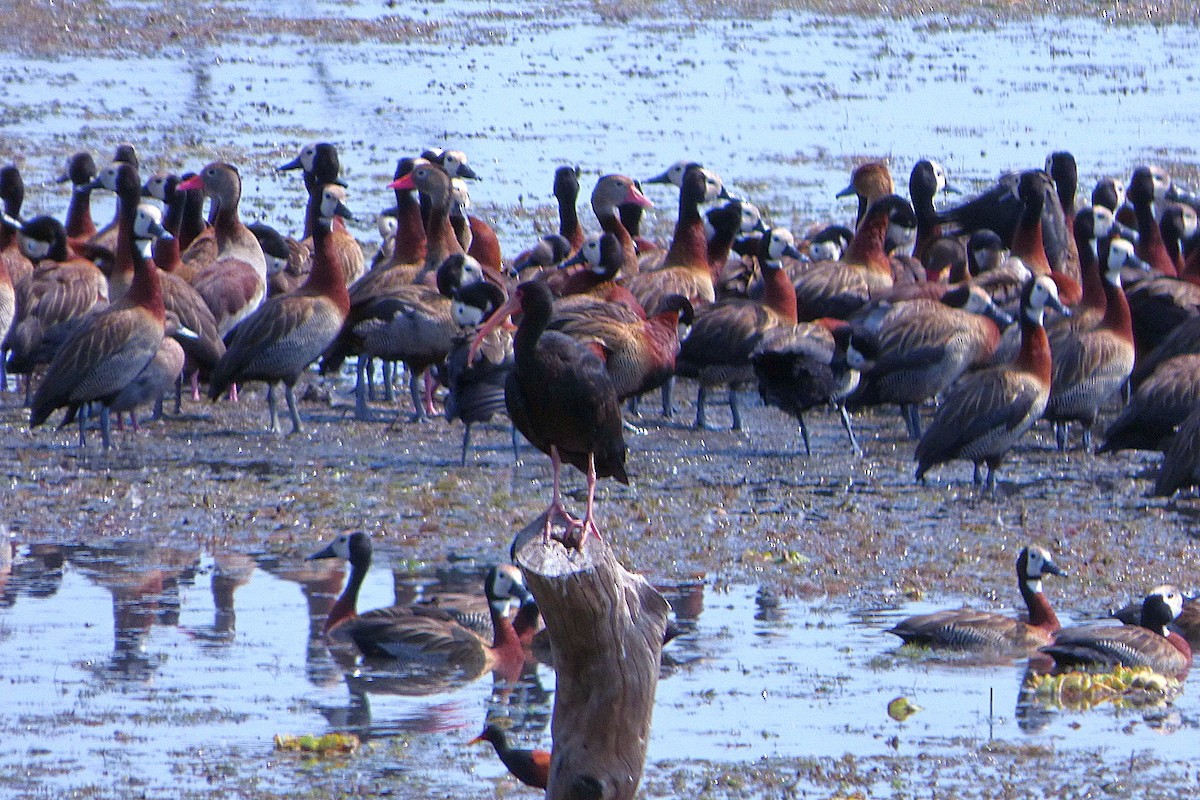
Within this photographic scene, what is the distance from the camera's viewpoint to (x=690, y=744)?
898cm

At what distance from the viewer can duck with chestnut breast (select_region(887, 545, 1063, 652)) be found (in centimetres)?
1013

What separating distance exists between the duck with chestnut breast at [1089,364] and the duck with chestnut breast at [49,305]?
19.6 feet

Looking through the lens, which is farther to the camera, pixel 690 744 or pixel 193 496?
pixel 193 496

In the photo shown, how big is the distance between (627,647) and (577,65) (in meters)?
31.8

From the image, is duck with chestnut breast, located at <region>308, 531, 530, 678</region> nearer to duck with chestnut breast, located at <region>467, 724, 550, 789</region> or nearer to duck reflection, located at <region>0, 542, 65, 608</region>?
duck reflection, located at <region>0, 542, 65, 608</region>

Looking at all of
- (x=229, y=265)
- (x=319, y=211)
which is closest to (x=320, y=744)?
(x=319, y=211)

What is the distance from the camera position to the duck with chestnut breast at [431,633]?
10.1m

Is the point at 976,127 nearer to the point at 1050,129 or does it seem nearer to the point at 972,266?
the point at 1050,129

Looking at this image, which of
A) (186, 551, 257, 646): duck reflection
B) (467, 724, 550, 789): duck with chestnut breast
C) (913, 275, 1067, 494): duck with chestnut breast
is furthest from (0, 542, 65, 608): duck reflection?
(913, 275, 1067, 494): duck with chestnut breast

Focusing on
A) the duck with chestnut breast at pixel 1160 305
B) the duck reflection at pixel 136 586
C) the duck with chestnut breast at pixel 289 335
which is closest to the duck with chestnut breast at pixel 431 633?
the duck reflection at pixel 136 586

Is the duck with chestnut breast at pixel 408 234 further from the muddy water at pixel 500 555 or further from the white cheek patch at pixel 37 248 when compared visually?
the white cheek patch at pixel 37 248

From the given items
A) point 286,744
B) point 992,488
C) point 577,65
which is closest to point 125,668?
point 286,744

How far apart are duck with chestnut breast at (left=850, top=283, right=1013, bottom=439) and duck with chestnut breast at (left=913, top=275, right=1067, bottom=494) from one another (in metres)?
0.74

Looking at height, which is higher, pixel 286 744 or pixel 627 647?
pixel 627 647
